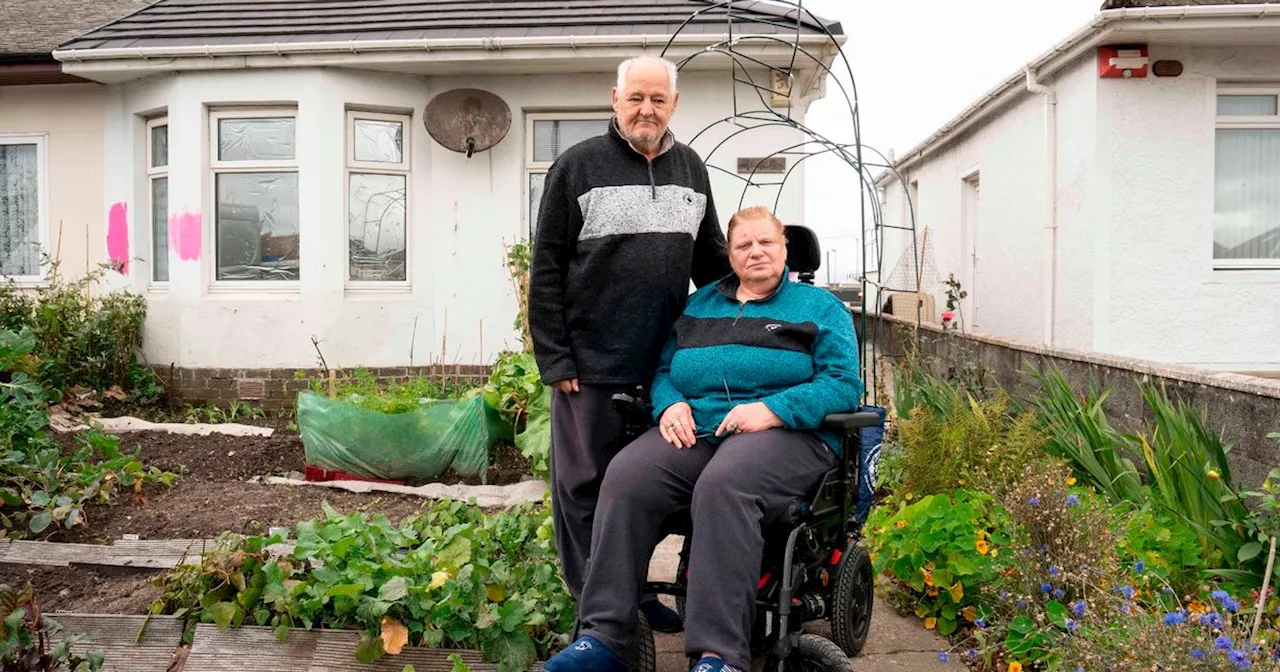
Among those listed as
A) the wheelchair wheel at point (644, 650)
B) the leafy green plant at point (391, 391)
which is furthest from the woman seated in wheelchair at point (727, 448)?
the leafy green plant at point (391, 391)

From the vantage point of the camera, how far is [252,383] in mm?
7855

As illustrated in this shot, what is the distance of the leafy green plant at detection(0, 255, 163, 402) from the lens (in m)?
7.66

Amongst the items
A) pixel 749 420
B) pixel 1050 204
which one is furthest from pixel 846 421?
pixel 1050 204

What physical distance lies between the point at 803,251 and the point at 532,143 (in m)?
5.05

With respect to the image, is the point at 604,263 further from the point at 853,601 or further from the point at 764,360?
the point at 853,601

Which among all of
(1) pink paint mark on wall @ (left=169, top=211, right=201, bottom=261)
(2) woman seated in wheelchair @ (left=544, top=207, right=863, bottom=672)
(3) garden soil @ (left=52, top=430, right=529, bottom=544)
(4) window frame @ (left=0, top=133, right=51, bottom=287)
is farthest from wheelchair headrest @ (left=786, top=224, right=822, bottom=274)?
(4) window frame @ (left=0, top=133, right=51, bottom=287)

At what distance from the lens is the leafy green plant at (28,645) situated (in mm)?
2461

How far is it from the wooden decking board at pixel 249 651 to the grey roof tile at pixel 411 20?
5.61 meters

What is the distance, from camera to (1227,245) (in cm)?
762

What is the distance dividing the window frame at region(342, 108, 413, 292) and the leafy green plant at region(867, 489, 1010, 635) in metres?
5.39

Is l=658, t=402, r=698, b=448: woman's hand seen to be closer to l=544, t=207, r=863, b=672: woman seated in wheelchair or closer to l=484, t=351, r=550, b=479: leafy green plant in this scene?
l=544, t=207, r=863, b=672: woman seated in wheelchair

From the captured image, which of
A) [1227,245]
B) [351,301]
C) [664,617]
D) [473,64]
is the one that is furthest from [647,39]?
[664,617]

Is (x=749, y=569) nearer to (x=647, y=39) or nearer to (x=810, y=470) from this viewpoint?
(x=810, y=470)

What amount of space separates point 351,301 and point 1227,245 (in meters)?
6.69
